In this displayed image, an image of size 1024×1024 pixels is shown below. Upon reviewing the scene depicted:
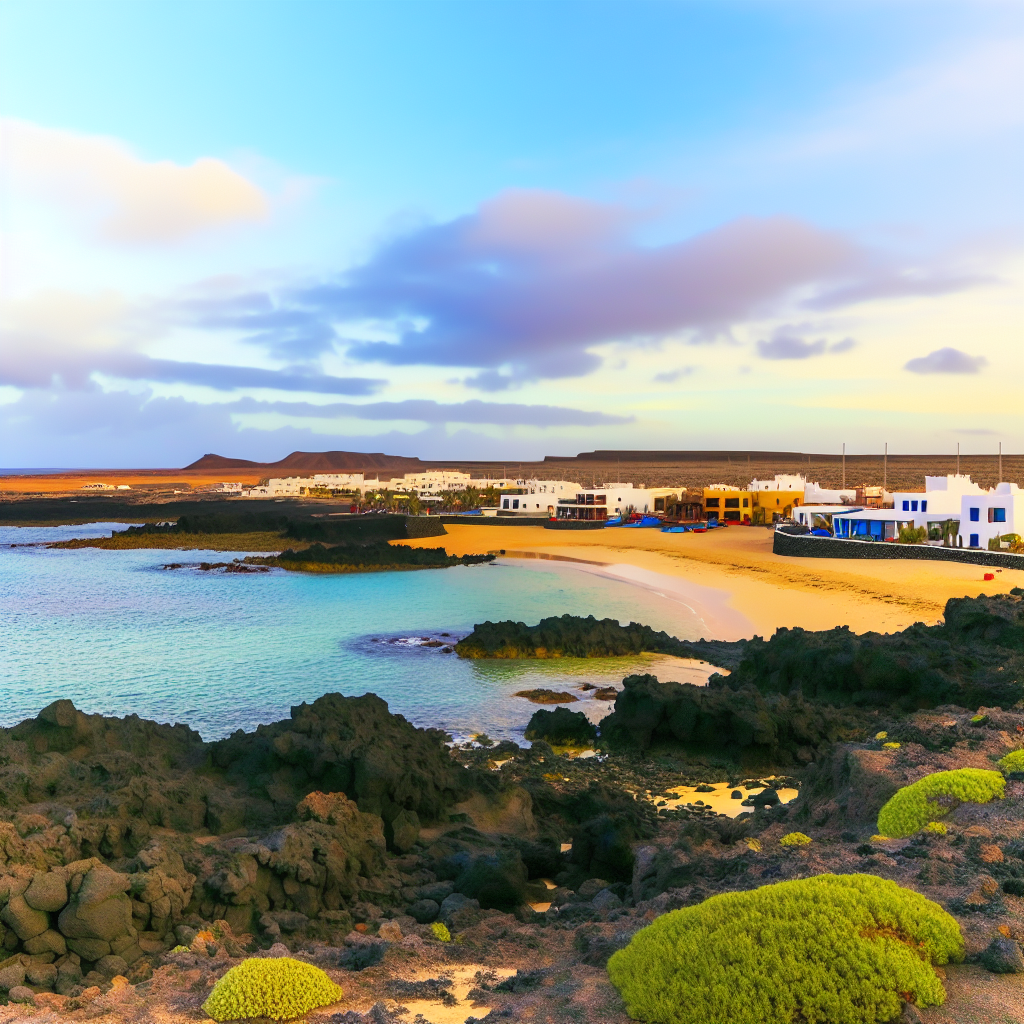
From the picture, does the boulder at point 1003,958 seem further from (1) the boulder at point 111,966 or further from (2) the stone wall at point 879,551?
(2) the stone wall at point 879,551

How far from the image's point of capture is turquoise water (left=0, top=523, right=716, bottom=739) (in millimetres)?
23703

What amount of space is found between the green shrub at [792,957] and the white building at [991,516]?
1912 inches

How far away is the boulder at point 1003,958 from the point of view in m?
5.76

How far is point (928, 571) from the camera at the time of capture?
45.6m

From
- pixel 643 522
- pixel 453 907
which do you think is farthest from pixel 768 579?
pixel 643 522

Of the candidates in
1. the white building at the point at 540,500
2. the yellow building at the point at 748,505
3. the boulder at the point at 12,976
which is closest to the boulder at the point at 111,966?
the boulder at the point at 12,976

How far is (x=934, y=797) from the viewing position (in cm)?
973

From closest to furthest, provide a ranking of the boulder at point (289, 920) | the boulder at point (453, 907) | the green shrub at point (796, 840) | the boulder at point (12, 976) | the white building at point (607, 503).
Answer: the boulder at point (12, 976), the boulder at point (289, 920), the boulder at point (453, 907), the green shrub at point (796, 840), the white building at point (607, 503)

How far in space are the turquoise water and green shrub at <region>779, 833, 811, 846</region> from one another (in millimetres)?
10587

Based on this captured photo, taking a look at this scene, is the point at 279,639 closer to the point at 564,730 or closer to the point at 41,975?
the point at 564,730

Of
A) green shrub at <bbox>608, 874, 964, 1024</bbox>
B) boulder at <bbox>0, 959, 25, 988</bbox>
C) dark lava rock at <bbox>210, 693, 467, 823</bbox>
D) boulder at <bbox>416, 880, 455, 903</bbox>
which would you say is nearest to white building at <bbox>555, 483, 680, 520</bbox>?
dark lava rock at <bbox>210, 693, 467, 823</bbox>

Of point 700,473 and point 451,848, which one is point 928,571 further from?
point 700,473

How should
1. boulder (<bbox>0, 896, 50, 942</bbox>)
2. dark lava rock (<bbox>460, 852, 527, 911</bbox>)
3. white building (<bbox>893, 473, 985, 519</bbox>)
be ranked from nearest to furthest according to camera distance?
boulder (<bbox>0, 896, 50, 942</bbox>)
dark lava rock (<bbox>460, 852, 527, 911</bbox>)
white building (<bbox>893, 473, 985, 519</bbox>)

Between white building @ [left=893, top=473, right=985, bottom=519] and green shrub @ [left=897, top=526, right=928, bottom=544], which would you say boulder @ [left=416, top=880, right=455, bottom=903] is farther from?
white building @ [left=893, top=473, right=985, bottom=519]
